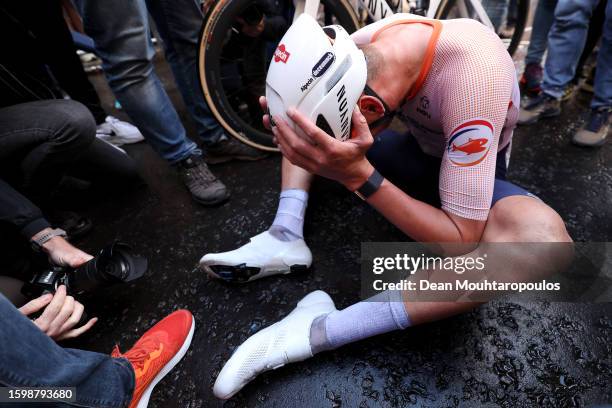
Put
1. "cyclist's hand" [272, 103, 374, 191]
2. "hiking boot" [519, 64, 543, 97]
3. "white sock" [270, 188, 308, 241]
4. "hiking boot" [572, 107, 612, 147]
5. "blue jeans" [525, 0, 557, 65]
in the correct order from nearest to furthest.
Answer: "cyclist's hand" [272, 103, 374, 191]
"white sock" [270, 188, 308, 241]
"hiking boot" [572, 107, 612, 147]
"blue jeans" [525, 0, 557, 65]
"hiking boot" [519, 64, 543, 97]

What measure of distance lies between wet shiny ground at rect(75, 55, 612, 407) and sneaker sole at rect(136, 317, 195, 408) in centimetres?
3

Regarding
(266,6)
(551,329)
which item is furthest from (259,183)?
(551,329)

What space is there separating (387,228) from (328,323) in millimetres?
711

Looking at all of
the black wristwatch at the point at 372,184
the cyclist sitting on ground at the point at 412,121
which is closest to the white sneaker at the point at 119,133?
the cyclist sitting on ground at the point at 412,121

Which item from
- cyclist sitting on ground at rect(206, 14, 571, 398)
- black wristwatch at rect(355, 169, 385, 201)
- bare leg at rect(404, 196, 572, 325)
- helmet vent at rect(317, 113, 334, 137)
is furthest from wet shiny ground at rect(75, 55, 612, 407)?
helmet vent at rect(317, 113, 334, 137)

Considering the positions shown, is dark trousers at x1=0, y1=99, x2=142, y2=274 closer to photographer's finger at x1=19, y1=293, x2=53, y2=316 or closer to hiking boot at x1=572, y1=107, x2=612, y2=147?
photographer's finger at x1=19, y1=293, x2=53, y2=316

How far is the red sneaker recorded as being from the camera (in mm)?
1190

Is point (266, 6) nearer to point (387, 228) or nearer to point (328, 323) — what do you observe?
point (387, 228)

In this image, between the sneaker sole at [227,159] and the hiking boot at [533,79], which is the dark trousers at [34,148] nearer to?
the sneaker sole at [227,159]

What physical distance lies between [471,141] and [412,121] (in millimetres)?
377

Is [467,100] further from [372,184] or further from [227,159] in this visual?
[227,159]

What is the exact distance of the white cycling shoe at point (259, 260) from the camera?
1.48 m

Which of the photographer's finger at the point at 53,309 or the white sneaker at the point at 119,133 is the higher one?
the photographer's finger at the point at 53,309

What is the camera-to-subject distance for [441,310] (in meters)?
1.14
